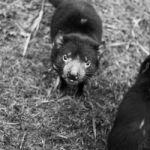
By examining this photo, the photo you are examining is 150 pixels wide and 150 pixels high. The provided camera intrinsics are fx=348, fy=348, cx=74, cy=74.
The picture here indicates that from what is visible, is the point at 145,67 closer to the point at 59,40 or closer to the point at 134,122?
the point at 134,122

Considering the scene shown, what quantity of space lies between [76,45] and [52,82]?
763 millimetres

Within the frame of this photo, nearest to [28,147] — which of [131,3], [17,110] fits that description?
[17,110]

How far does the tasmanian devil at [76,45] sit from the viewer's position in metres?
4.08

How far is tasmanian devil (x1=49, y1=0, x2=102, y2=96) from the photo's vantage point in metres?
4.08

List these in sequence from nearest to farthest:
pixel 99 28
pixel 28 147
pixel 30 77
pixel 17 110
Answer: pixel 28 147, pixel 17 110, pixel 30 77, pixel 99 28

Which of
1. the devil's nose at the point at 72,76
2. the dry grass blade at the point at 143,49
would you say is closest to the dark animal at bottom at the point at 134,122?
the devil's nose at the point at 72,76

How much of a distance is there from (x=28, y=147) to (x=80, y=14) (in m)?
1.99

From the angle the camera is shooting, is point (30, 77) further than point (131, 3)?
No

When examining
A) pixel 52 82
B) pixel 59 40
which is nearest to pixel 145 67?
pixel 59 40

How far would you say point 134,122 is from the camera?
10.6 feet

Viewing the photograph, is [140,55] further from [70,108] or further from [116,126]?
[116,126]

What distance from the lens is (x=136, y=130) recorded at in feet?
10.4

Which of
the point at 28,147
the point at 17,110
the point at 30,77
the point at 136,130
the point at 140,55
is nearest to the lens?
the point at 136,130

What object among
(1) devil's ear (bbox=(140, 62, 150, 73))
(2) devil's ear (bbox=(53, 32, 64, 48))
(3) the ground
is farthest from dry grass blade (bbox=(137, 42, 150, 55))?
(2) devil's ear (bbox=(53, 32, 64, 48))
